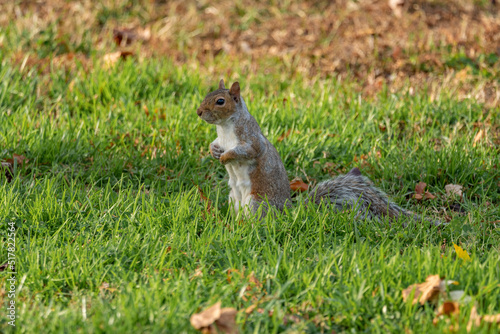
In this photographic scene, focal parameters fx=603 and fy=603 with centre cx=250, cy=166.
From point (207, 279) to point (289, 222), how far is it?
0.75 metres

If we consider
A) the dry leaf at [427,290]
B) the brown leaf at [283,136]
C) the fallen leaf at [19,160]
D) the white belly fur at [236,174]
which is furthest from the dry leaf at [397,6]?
the dry leaf at [427,290]

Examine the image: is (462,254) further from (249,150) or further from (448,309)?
(249,150)

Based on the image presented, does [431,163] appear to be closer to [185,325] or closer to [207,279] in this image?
[207,279]

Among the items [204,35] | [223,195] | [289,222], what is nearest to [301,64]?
[204,35]

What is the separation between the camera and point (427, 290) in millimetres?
2430

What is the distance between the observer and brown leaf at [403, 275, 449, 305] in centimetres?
242

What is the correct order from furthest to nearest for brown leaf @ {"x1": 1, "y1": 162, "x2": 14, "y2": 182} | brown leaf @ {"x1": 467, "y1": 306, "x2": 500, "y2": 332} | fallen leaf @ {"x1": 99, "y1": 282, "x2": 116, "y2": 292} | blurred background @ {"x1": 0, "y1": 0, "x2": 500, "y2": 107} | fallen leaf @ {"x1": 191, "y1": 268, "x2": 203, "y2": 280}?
blurred background @ {"x1": 0, "y1": 0, "x2": 500, "y2": 107}, brown leaf @ {"x1": 1, "y1": 162, "x2": 14, "y2": 182}, fallen leaf @ {"x1": 191, "y1": 268, "x2": 203, "y2": 280}, fallen leaf @ {"x1": 99, "y1": 282, "x2": 116, "y2": 292}, brown leaf @ {"x1": 467, "y1": 306, "x2": 500, "y2": 332}

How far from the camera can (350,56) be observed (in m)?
6.17

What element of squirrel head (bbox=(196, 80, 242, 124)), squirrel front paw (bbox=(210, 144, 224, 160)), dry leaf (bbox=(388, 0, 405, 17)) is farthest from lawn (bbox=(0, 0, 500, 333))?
dry leaf (bbox=(388, 0, 405, 17))

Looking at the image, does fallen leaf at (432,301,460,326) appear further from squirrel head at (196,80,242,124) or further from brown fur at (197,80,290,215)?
squirrel head at (196,80,242,124)

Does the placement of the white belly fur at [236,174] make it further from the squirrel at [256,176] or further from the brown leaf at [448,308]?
the brown leaf at [448,308]

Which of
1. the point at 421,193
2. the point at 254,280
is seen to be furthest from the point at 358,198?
the point at 254,280

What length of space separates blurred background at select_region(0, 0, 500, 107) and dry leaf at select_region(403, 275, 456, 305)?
3.09 meters

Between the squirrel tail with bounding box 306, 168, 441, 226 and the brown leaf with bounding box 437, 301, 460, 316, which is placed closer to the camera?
the brown leaf with bounding box 437, 301, 460, 316
